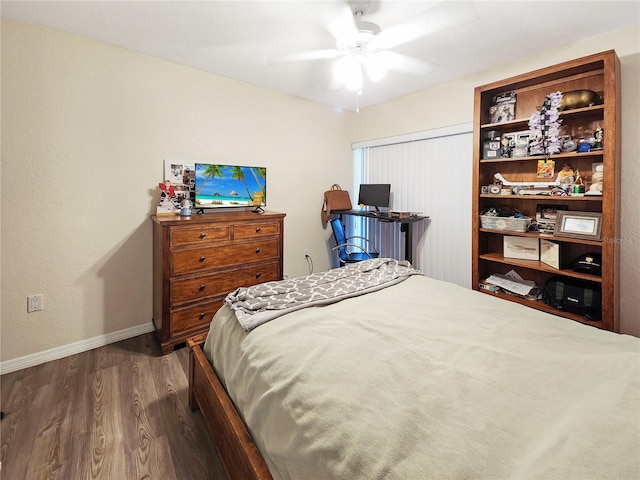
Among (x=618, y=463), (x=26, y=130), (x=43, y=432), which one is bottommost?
(x=43, y=432)

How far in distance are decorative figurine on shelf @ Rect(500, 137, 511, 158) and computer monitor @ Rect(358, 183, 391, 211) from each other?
1.36 meters

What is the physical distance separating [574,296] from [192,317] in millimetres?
3049

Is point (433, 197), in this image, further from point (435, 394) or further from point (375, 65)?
point (435, 394)

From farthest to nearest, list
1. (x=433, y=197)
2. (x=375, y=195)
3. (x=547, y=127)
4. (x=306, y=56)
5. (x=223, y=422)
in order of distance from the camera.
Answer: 1. (x=375, y=195)
2. (x=433, y=197)
3. (x=547, y=127)
4. (x=306, y=56)
5. (x=223, y=422)

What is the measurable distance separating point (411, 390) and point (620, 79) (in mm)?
2830

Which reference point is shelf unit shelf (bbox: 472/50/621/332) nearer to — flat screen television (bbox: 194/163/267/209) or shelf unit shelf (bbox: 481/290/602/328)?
shelf unit shelf (bbox: 481/290/602/328)

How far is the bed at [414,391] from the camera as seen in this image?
792 mm

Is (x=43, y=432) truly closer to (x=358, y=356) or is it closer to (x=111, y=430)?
(x=111, y=430)

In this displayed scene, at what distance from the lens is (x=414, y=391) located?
3.33ft

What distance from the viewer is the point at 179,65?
289 centimetres

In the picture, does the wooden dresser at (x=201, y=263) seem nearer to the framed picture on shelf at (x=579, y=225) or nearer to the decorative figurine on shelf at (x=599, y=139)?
the framed picture on shelf at (x=579, y=225)

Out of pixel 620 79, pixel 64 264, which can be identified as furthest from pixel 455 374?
pixel 64 264

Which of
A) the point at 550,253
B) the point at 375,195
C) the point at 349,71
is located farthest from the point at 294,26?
the point at 550,253

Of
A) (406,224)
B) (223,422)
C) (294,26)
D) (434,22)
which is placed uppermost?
(294,26)
